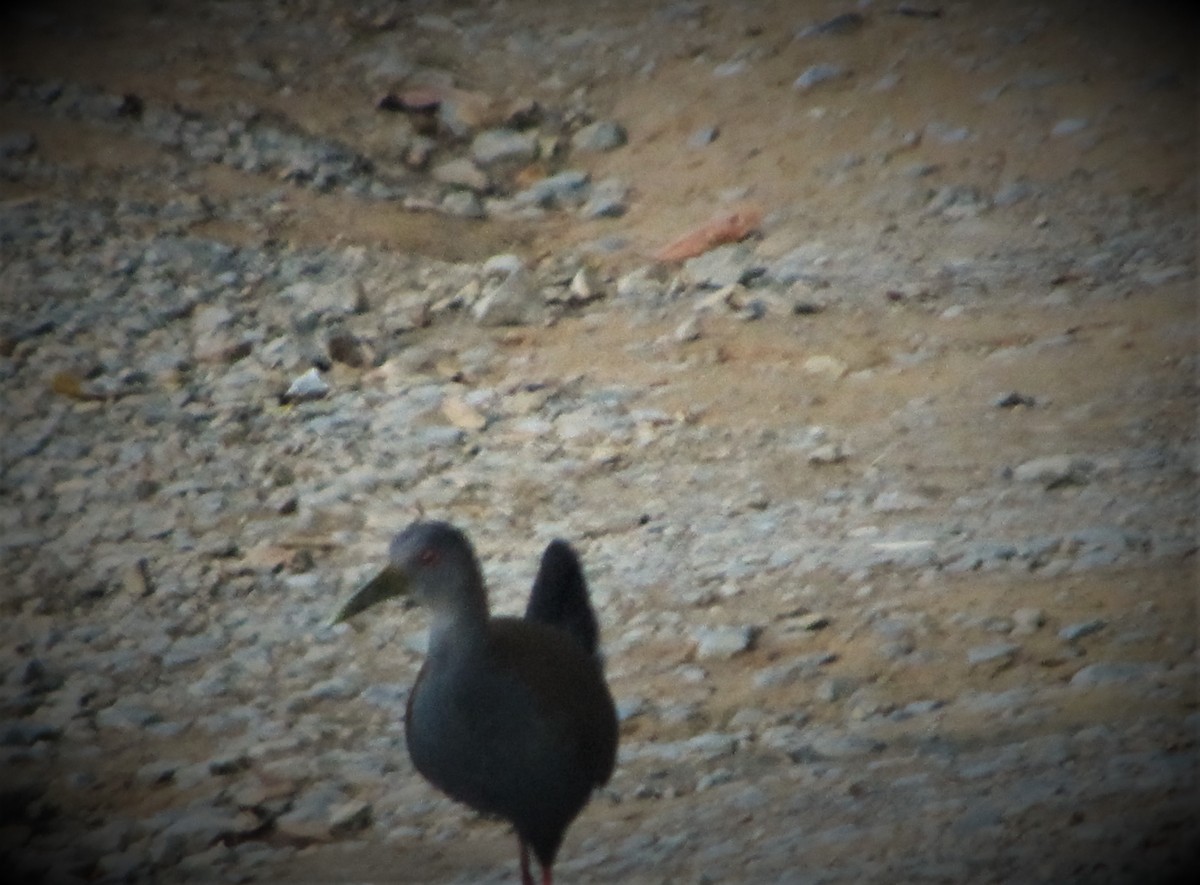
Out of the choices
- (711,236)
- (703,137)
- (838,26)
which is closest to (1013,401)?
(711,236)

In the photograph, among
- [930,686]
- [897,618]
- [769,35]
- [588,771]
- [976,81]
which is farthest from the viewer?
[769,35]

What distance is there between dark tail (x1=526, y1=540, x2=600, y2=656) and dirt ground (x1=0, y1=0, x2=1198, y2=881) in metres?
0.38

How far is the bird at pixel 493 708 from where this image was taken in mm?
3811

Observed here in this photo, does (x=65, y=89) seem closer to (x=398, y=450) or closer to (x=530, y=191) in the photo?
(x=530, y=191)

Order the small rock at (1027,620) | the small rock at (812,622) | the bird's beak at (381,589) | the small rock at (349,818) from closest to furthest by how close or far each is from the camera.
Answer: the bird's beak at (381,589) → the small rock at (349,818) → the small rock at (1027,620) → the small rock at (812,622)

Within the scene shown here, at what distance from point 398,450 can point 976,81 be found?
371 cm

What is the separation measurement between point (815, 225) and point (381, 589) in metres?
4.20

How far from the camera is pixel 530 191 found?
27.8ft

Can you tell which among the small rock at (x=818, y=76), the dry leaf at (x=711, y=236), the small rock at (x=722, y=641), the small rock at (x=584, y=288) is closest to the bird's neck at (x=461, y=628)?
the small rock at (x=722, y=641)

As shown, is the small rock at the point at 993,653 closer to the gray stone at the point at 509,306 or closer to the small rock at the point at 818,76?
the gray stone at the point at 509,306

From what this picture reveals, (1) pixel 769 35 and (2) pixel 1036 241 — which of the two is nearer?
(2) pixel 1036 241

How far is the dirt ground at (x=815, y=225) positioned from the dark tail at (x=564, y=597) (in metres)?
0.38

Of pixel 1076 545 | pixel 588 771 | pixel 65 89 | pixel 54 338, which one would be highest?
pixel 65 89

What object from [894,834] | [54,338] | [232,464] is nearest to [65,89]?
[54,338]
